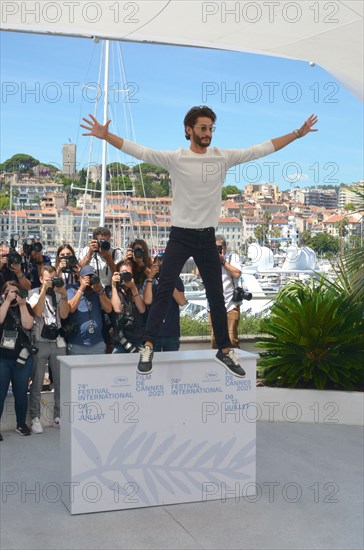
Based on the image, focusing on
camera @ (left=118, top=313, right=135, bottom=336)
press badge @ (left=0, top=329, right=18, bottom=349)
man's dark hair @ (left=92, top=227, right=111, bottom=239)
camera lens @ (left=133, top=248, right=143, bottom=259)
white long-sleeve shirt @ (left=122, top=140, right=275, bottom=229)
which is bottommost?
press badge @ (left=0, top=329, right=18, bottom=349)

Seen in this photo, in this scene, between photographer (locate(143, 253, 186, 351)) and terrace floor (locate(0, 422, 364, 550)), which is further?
photographer (locate(143, 253, 186, 351))

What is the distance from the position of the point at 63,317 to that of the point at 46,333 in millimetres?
206

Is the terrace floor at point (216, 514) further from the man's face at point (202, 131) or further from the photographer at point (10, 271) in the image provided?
the man's face at point (202, 131)

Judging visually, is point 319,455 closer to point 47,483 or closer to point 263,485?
point 263,485

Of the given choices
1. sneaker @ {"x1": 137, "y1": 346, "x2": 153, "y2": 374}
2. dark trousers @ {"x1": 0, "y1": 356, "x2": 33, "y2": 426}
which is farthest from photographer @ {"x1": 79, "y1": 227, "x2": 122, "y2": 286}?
sneaker @ {"x1": 137, "y1": 346, "x2": 153, "y2": 374}

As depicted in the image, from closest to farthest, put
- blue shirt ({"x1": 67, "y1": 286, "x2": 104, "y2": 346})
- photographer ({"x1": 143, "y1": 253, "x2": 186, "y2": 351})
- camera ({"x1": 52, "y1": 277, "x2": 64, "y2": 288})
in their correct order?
camera ({"x1": 52, "y1": 277, "x2": 64, "y2": 288}) → blue shirt ({"x1": 67, "y1": 286, "x2": 104, "y2": 346}) → photographer ({"x1": 143, "y1": 253, "x2": 186, "y2": 351})

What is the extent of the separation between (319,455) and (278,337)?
5.89ft

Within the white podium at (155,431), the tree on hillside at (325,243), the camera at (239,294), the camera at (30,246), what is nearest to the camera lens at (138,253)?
the camera at (30,246)

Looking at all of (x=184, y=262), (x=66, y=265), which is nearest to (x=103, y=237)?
(x=66, y=265)

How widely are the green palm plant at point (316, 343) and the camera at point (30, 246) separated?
8.40ft

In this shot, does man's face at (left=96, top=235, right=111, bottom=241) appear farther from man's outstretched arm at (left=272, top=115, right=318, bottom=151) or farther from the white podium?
man's outstretched arm at (left=272, top=115, right=318, bottom=151)

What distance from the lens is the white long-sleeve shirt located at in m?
4.59

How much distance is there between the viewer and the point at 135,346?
6.86 metres

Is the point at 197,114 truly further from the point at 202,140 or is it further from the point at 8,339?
the point at 8,339
